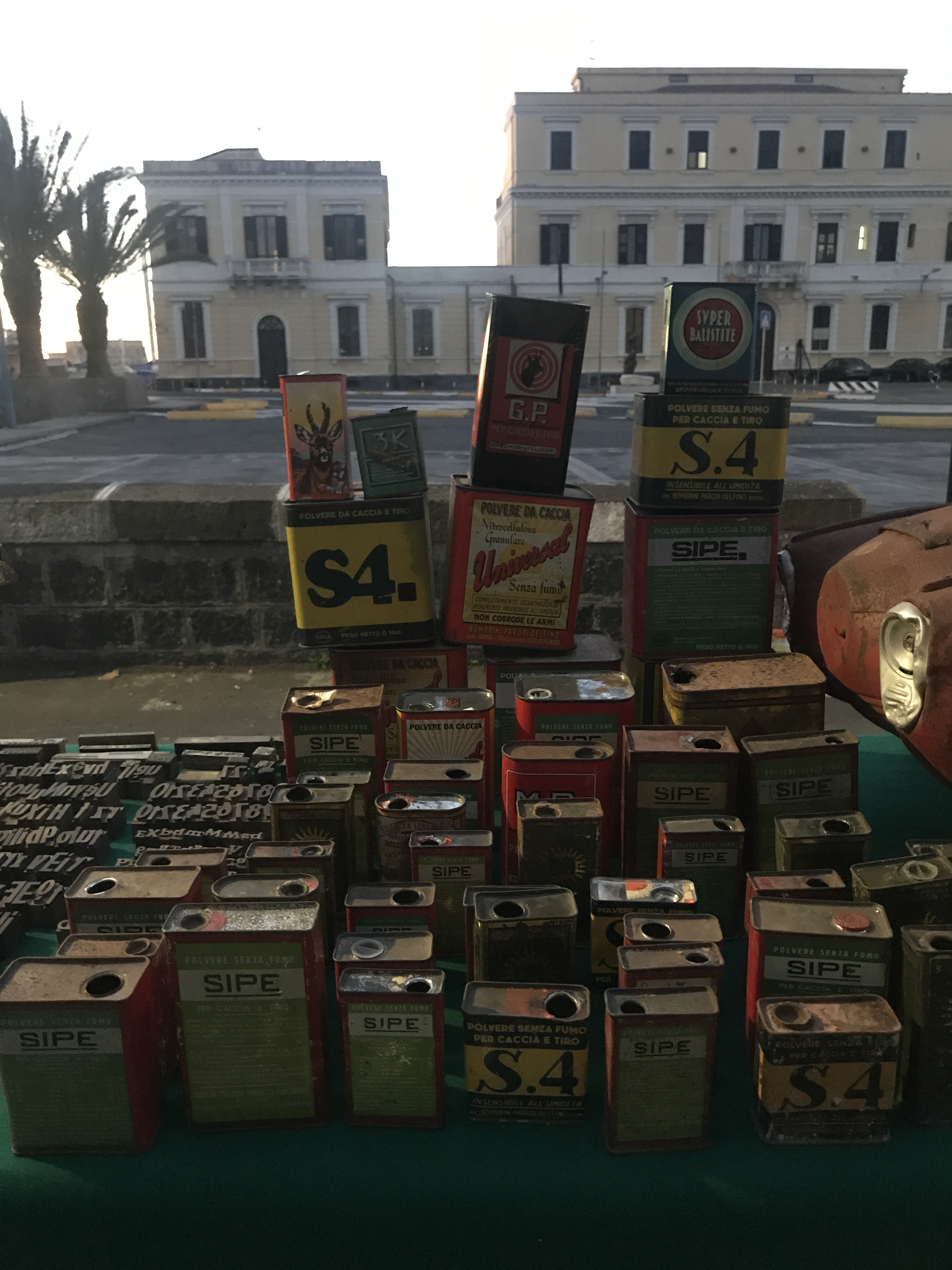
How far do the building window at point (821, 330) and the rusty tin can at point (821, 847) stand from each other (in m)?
46.1

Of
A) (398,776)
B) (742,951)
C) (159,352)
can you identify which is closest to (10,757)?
(398,776)

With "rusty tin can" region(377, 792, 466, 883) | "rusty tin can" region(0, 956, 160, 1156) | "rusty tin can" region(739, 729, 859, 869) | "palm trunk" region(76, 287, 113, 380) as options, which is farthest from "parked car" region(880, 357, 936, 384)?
"rusty tin can" region(0, 956, 160, 1156)

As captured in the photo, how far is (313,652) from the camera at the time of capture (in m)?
6.50

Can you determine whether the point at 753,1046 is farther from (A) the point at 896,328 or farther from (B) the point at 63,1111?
(A) the point at 896,328

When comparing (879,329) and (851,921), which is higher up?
(879,329)

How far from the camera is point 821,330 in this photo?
44062 millimetres

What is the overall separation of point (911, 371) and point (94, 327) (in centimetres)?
3432

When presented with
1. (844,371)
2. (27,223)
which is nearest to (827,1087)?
(27,223)

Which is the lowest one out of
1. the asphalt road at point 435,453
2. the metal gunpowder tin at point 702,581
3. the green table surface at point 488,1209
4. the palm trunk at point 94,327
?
the green table surface at point 488,1209

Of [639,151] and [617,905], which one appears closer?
[617,905]

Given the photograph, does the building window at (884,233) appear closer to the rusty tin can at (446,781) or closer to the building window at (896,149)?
the building window at (896,149)

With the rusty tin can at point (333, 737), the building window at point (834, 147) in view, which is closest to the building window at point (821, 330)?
the building window at point (834, 147)

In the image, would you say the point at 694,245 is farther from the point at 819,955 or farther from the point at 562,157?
the point at 819,955

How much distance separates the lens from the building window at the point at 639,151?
43375 millimetres
